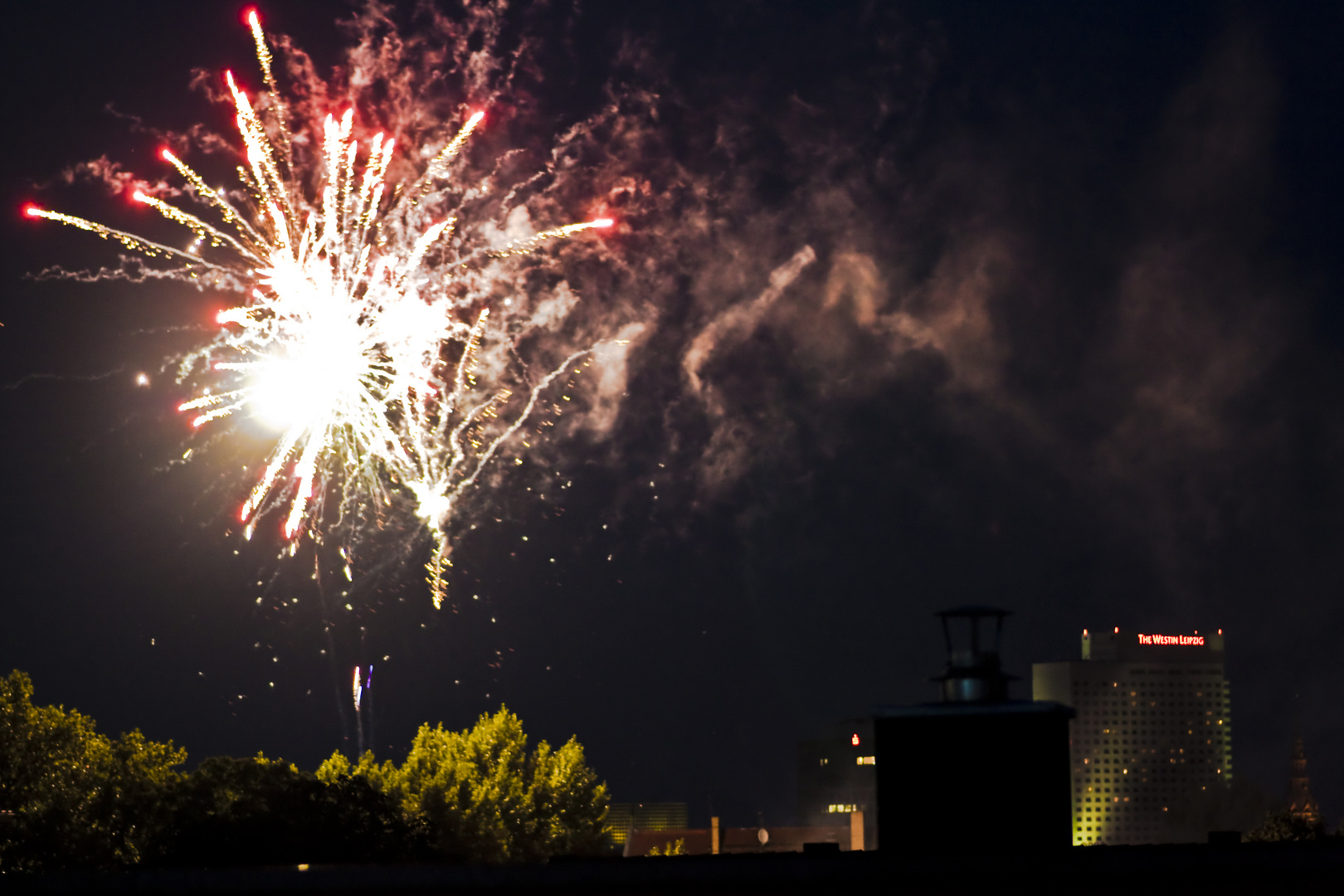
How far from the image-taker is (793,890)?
20953 millimetres

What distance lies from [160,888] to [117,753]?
5400 centimetres

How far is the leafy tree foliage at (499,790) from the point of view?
8694cm

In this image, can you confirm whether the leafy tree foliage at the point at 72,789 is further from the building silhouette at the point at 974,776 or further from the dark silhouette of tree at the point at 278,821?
the building silhouette at the point at 974,776

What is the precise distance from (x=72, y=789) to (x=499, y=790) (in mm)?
36038

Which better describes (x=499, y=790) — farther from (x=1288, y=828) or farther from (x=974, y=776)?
(x=974, y=776)

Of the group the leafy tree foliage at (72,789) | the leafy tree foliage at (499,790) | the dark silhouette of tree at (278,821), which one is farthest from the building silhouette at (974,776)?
the leafy tree foliage at (499,790)

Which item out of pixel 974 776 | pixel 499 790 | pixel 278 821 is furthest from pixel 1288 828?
pixel 974 776

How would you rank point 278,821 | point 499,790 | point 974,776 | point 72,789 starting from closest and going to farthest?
1. point 974,776
2. point 278,821
3. point 72,789
4. point 499,790

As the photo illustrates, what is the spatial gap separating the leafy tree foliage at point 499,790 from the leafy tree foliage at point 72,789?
1650 centimetres

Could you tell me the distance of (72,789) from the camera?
61594 mm

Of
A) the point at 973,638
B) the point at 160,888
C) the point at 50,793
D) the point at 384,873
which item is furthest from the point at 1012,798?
the point at 50,793

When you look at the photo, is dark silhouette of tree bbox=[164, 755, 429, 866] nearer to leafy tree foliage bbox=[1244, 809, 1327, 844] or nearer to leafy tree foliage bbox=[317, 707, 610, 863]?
leafy tree foliage bbox=[317, 707, 610, 863]

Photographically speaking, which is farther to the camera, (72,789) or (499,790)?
(499,790)

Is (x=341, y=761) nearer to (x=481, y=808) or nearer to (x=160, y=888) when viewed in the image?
(x=481, y=808)
